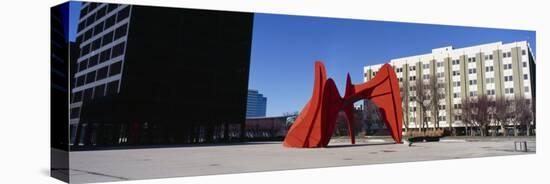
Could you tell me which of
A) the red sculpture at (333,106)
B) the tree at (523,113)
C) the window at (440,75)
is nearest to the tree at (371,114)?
the red sculpture at (333,106)

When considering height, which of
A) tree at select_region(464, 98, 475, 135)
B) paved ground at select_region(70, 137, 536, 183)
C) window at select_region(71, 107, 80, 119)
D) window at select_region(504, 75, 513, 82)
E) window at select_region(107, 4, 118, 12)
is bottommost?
paved ground at select_region(70, 137, 536, 183)

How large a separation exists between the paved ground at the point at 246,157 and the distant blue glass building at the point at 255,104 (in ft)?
3.14

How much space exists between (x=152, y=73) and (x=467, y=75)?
1254 cm

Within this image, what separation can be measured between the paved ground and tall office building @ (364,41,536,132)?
4.33ft

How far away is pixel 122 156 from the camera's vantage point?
49.0 feet

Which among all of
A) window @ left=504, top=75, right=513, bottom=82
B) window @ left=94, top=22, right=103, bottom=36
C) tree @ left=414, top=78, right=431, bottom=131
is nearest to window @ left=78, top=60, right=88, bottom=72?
window @ left=94, top=22, right=103, bottom=36

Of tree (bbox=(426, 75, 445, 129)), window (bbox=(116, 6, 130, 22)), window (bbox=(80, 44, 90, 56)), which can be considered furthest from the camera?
tree (bbox=(426, 75, 445, 129))

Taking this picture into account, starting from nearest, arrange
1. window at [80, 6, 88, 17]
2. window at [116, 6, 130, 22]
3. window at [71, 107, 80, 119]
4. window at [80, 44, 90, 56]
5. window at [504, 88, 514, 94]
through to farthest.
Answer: window at [71, 107, 80, 119] < window at [80, 44, 90, 56] < window at [80, 6, 88, 17] < window at [116, 6, 130, 22] < window at [504, 88, 514, 94]

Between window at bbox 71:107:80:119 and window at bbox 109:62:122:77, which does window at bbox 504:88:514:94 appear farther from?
window at bbox 71:107:80:119

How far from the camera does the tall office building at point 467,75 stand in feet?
69.7

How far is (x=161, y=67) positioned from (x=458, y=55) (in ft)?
37.8

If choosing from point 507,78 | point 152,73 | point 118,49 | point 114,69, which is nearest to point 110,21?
point 118,49

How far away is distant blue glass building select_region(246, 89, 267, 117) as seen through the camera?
56.4ft

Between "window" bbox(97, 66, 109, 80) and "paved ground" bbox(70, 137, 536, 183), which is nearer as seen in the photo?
"paved ground" bbox(70, 137, 536, 183)
